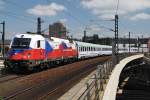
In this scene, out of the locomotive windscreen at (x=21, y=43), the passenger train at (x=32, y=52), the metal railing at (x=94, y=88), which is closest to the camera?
the metal railing at (x=94, y=88)

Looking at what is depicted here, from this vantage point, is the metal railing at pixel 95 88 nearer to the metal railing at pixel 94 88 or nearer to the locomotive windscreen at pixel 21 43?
the metal railing at pixel 94 88

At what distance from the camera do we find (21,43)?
1222 inches

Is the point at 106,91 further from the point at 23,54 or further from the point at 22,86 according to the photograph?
the point at 23,54

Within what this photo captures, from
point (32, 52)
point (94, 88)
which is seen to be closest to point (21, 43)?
point (32, 52)

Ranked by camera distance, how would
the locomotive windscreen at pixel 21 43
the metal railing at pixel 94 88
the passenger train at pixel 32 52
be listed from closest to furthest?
the metal railing at pixel 94 88, the passenger train at pixel 32 52, the locomotive windscreen at pixel 21 43

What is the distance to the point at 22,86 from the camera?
72.4ft

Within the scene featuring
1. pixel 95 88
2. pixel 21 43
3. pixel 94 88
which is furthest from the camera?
pixel 21 43

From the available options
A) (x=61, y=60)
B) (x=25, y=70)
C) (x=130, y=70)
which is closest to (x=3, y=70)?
(x=25, y=70)

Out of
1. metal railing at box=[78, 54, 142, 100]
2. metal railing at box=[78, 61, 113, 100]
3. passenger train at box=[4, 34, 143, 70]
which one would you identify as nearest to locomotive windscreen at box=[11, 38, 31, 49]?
passenger train at box=[4, 34, 143, 70]

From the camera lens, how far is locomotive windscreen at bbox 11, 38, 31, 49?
101ft

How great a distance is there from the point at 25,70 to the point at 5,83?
8181 mm

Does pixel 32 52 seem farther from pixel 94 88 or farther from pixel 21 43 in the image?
pixel 94 88

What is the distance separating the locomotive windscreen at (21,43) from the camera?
1217 inches

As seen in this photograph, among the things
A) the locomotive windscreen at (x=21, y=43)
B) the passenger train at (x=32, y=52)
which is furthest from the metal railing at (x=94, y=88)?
the locomotive windscreen at (x=21, y=43)
